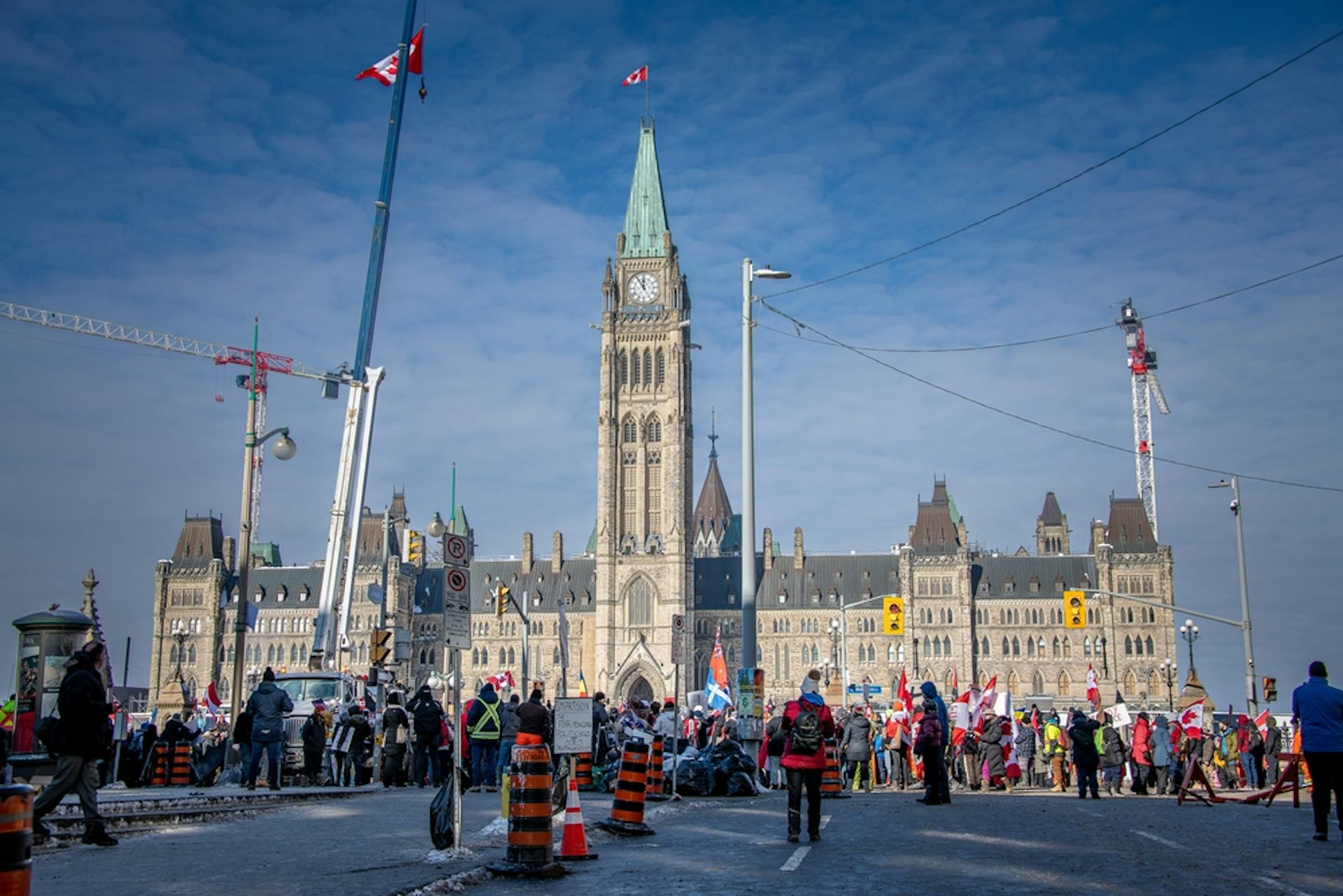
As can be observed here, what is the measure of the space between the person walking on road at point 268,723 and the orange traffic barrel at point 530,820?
1151cm

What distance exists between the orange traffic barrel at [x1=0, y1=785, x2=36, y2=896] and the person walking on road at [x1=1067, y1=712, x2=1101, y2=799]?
21295mm

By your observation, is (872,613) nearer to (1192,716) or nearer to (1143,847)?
(1192,716)

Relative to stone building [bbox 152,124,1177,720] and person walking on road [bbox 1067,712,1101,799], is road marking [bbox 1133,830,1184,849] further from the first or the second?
stone building [bbox 152,124,1177,720]

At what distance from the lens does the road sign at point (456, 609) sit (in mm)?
13258

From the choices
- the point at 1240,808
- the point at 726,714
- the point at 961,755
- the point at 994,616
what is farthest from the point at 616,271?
the point at 1240,808

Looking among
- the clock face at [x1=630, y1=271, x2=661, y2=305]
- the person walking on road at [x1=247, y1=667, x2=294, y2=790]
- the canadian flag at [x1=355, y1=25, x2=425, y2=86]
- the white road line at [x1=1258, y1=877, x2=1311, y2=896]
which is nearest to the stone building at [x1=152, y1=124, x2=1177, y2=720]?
the clock face at [x1=630, y1=271, x2=661, y2=305]

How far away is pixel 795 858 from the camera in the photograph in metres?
13.3

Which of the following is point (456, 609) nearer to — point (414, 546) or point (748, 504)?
point (748, 504)

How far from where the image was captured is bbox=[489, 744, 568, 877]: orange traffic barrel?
12141 mm

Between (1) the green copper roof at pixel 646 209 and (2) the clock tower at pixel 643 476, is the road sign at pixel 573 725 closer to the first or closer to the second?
(2) the clock tower at pixel 643 476

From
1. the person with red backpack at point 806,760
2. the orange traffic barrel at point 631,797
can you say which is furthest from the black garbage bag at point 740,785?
the person with red backpack at point 806,760

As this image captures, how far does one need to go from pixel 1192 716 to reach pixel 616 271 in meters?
95.4

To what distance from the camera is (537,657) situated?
128 metres

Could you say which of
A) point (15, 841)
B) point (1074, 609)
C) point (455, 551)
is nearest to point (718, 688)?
point (1074, 609)
